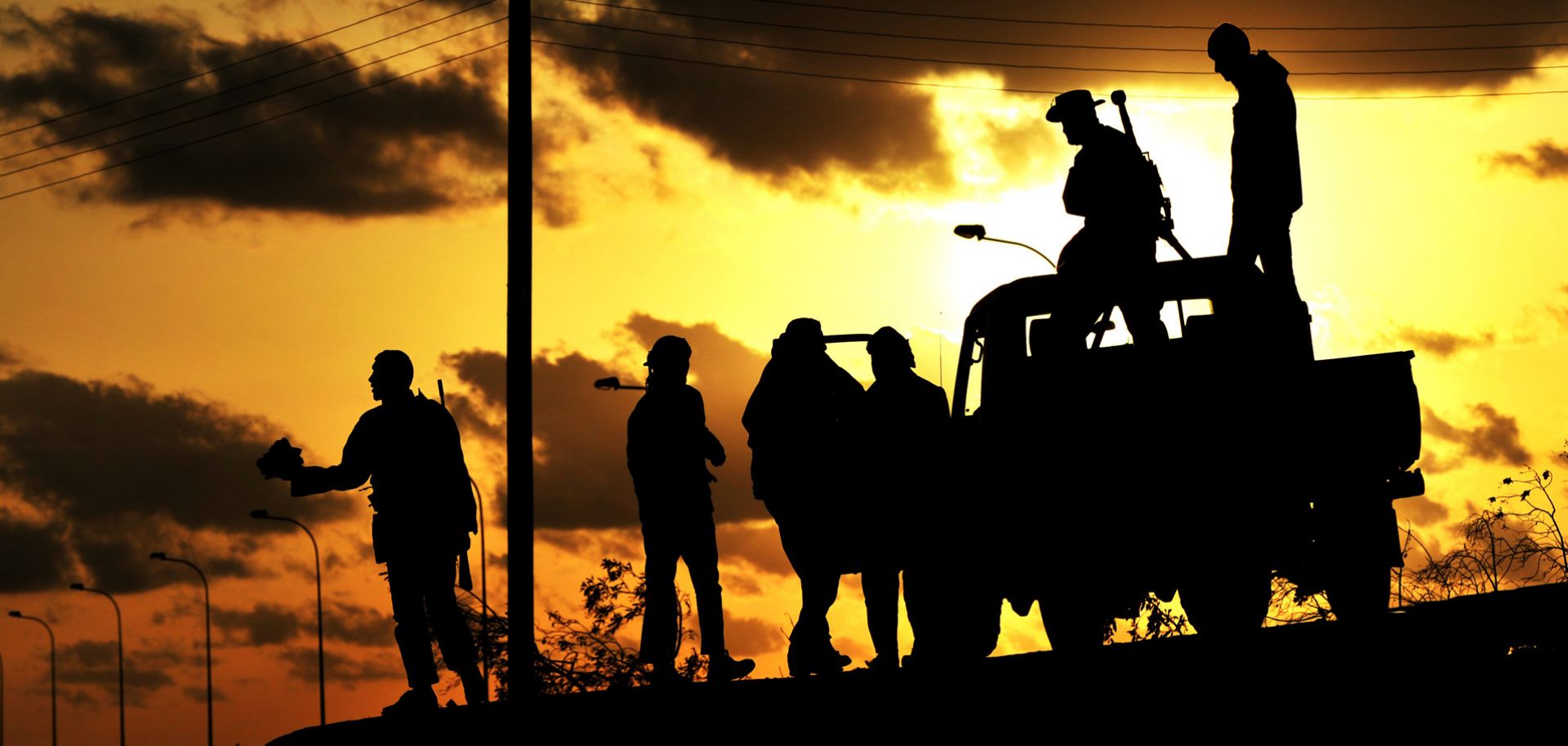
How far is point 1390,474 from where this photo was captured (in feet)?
31.9

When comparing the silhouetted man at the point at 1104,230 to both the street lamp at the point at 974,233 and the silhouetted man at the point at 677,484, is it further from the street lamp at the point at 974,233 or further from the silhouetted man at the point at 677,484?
the street lamp at the point at 974,233

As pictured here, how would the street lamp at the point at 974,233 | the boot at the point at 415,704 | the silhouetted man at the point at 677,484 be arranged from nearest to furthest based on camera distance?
the boot at the point at 415,704 → the silhouetted man at the point at 677,484 → the street lamp at the point at 974,233

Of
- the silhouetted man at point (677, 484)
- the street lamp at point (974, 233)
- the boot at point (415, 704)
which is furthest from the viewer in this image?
the street lamp at point (974, 233)

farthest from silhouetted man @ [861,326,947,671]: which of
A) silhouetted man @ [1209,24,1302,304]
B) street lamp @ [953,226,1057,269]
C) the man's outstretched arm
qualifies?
street lamp @ [953,226,1057,269]

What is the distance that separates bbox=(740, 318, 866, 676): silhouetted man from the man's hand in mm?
2591

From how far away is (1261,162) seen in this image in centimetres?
960

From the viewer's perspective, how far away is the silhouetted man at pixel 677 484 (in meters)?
10.2

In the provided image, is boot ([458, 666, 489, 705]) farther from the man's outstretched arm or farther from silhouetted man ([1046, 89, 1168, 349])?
silhouetted man ([1046, 89, 1168, 349])

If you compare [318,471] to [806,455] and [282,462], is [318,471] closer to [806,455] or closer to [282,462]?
[282,462]

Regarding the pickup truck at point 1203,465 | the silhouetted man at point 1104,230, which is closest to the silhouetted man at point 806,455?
the pickup truck at point 1203,465

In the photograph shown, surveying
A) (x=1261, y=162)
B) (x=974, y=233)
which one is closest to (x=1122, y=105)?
(x=1261, y=162)

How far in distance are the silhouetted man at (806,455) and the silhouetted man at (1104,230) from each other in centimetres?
148

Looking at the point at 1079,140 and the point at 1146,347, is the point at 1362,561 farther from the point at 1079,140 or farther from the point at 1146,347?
the point at 1079,140

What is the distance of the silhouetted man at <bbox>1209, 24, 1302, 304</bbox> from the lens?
31.3 feet
